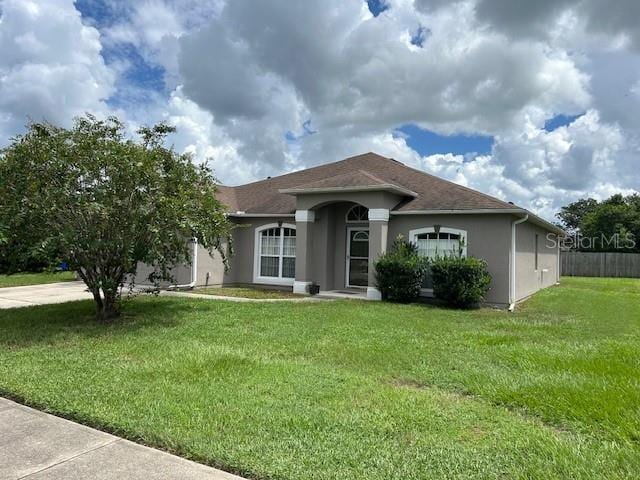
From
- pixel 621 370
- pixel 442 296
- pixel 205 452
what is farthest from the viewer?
pixel 442 296

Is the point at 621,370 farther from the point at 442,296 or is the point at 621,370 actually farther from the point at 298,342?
the point at 442,296

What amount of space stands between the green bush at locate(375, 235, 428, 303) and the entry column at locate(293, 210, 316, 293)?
2712 millimetres

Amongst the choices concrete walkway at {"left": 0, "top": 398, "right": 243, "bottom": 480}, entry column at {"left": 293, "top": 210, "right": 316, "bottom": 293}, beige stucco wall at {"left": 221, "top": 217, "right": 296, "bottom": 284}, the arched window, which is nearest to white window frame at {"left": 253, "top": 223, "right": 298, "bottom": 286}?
beige stucco wall at {"left": 221, "top": 217, "right": 296, "bottom": 284}

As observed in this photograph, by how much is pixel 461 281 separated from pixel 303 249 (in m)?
5.39

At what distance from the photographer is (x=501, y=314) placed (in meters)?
11.9

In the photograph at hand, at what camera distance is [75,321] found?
967 cm

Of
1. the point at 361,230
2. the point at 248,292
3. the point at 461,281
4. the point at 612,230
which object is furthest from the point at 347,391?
the point at 612,230

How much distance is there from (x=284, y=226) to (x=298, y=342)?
30.5 ft

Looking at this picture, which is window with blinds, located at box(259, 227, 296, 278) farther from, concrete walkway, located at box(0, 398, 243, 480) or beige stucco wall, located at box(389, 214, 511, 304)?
concrete walkway, located at box(0, 398, 243, 480)

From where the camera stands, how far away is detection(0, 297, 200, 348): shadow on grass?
8.08 m

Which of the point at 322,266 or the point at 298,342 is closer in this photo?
the point at 298,342

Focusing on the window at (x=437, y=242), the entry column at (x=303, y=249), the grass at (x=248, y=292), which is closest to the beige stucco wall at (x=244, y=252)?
the grass at (x=248, y=292)

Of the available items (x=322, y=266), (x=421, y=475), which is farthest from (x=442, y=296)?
(x=421, y=475)

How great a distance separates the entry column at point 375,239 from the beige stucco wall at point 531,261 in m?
4.10
